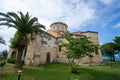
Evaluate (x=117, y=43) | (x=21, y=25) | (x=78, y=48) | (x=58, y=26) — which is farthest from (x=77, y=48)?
(x=117, y=43)

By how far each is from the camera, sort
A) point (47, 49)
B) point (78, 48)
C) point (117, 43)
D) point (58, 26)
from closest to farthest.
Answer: point (78, 48), point (47, 49), point (58, 26), point (117, 43)

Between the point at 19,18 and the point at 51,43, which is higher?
the point at 19,18

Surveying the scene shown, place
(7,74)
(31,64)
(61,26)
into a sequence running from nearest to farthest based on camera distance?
(7,74) → (31,64) → (61,26)

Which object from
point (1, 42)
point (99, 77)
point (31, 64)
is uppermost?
point (1, 42)

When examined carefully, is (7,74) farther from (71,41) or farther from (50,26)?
(50,26)

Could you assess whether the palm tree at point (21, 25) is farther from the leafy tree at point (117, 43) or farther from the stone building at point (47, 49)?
the leafy tree at point (117, 43)

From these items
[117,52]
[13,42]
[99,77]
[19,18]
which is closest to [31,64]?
[13,42]

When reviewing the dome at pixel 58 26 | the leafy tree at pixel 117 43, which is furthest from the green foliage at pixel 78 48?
→ the leafy tree at pixel 117 43

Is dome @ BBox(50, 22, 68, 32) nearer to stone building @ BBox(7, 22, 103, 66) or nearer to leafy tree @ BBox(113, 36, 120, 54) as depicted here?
stone building @ BBox(7, 22, 103, 66)

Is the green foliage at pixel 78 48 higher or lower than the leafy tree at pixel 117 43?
lower

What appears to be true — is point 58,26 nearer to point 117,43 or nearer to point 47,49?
point 47,49

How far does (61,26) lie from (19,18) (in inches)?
1071

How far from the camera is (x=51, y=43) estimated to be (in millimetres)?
39812

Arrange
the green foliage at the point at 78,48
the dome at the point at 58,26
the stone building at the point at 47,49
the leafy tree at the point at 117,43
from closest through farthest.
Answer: the green foliage at the point at 78,48
the stone building at the point at 47,49
the dome at the point at 58,26
the leafy tree at the point at 117,43
